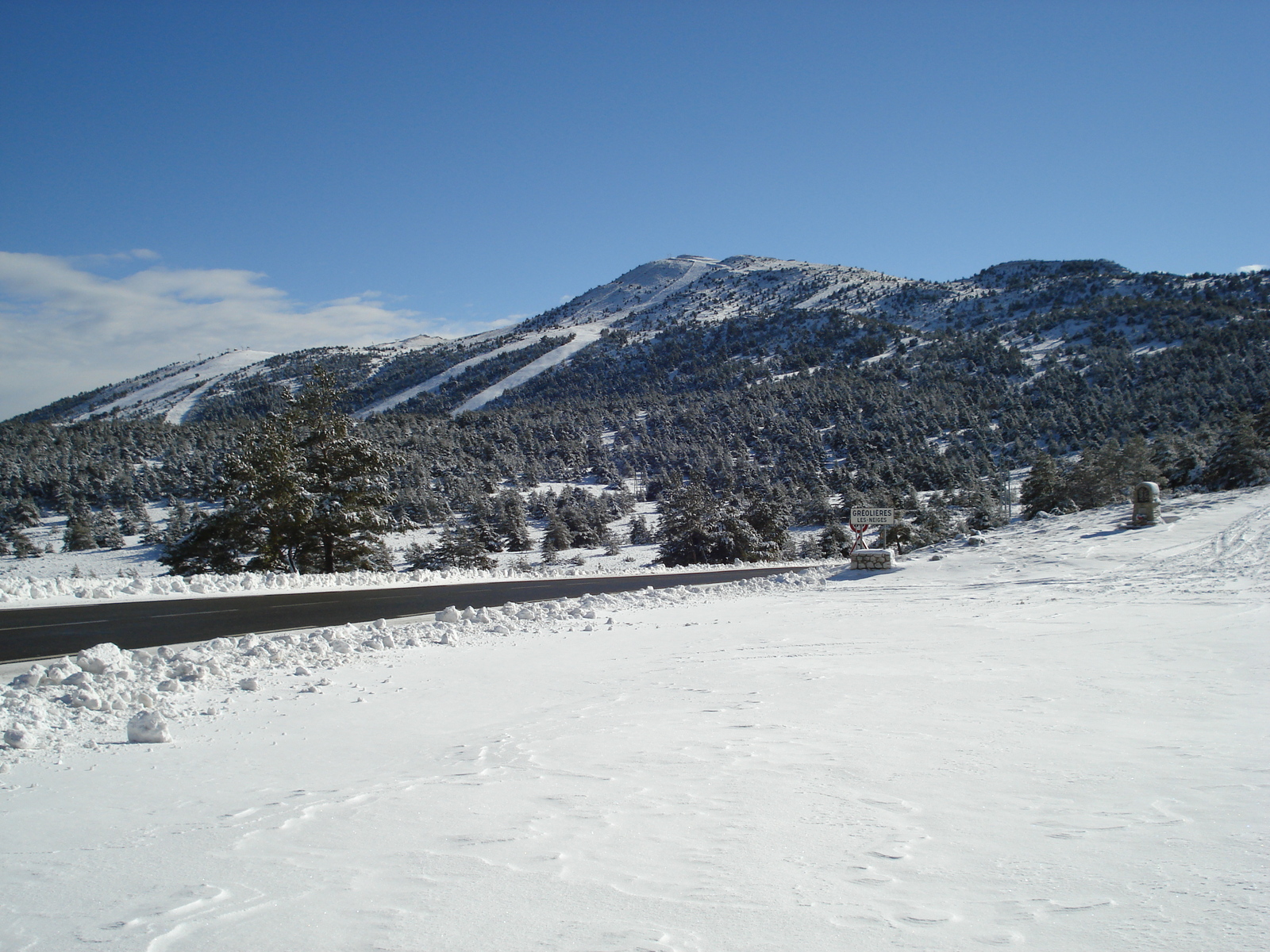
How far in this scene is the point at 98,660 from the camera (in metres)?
7.34

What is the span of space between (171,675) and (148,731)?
2.12 m

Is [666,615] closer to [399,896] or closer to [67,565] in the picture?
[399,896]

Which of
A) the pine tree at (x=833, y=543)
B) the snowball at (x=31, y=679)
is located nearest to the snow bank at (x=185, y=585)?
the snowball at (x=31, y=679)

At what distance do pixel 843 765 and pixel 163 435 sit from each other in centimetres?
11769

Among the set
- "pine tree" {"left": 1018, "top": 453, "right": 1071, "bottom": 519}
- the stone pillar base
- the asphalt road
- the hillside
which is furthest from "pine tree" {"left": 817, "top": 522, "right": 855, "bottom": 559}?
the asphalt road

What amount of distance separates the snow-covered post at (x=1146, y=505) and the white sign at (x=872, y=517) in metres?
6.31

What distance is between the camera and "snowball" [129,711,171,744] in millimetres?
5809

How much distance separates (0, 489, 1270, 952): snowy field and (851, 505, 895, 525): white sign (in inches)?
477

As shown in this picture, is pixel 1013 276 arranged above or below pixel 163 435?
above

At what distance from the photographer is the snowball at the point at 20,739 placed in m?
5.48

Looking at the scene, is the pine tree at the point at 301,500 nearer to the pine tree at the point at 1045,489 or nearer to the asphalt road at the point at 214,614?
the asphalt road at the point at 214,614

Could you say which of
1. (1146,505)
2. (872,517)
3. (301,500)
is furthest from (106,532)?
(1146,505)

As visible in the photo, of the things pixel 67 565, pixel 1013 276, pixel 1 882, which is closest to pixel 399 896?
pixel 1 882

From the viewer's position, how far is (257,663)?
28.3 ft
